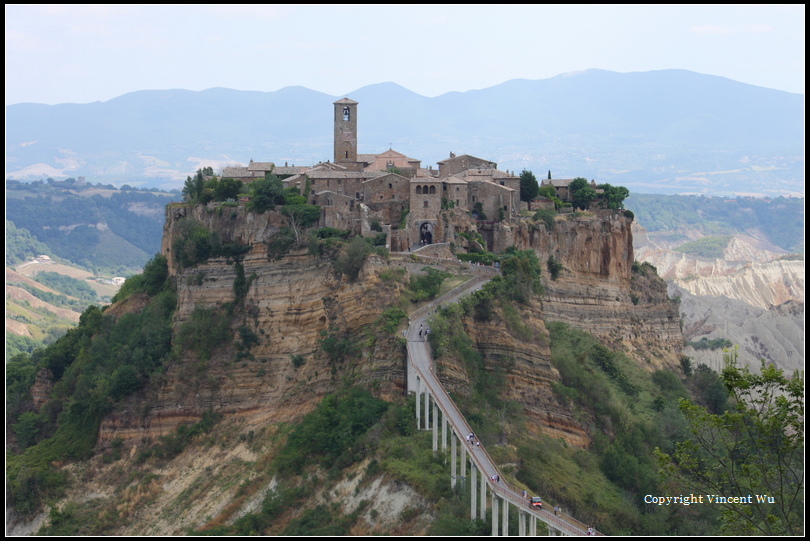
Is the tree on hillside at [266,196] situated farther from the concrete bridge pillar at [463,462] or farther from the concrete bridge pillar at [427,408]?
Result: the concrete bridge pillar at [463,462]

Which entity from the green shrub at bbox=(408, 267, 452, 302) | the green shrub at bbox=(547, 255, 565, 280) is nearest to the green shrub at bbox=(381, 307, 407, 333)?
the green shrub at bbox=(408, 267, 452, 302)

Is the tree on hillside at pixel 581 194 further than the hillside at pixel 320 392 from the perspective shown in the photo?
Yes

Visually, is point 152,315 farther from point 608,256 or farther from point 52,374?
point 608,256

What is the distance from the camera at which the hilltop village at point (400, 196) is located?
56.6 meters

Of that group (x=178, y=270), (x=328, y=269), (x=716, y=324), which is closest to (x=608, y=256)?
(x=328, y=269)

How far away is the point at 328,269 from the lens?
174ft

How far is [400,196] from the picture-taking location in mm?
58312

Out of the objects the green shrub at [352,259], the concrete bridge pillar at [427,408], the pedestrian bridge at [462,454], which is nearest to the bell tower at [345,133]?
the green shrub at [352,259]

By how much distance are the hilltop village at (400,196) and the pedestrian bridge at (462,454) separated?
8.01 metres

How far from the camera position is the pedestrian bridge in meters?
35.8

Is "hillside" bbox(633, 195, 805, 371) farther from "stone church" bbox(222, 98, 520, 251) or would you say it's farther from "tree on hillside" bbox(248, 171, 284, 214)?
"tree on hillside" bbox(248, 171, 284, 214)

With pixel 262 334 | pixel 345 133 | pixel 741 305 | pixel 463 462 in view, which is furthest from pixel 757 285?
pixel 463 462

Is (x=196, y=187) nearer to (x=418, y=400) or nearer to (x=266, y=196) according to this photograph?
(x=266, y=196)

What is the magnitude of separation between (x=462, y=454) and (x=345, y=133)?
2950cm
